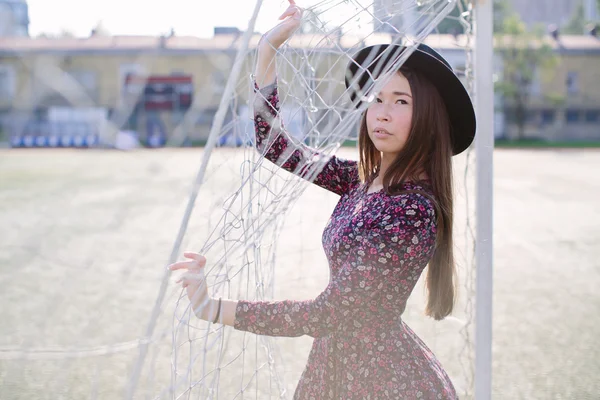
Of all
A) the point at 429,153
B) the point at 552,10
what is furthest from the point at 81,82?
the point at 552,10

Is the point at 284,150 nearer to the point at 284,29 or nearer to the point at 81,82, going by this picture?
the point at 284,29

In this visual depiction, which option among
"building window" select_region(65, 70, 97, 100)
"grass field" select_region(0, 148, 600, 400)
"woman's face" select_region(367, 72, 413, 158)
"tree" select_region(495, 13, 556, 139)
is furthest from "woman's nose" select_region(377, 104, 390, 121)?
"tree" select_region(495, 13, 556, 139)

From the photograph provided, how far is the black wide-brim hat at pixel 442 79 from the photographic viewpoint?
5.49 feet

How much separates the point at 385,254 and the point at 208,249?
0.46 m

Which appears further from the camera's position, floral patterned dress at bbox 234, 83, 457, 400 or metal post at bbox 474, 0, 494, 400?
metal post at bbox 474, 0, 494, 400

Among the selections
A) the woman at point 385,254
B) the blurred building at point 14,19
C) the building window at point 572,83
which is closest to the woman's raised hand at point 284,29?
the woman at point 385,254

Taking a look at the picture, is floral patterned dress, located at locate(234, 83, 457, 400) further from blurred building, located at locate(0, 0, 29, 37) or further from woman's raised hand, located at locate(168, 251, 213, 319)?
blurred building, located at locate(0, 0, 29, 37)

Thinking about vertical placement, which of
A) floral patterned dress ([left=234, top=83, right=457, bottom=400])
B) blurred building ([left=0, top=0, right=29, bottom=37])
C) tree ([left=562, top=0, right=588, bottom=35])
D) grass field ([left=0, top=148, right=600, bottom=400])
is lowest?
grass field ([left=0, top=148, right=600, bottom=400])

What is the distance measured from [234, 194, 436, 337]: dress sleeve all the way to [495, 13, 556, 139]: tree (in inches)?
1321

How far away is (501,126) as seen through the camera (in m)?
36.6

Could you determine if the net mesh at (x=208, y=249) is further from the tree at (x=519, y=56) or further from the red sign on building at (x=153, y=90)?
the tree at (x=519, y=56)

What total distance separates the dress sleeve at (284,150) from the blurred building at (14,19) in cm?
88

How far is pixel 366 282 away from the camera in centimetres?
155

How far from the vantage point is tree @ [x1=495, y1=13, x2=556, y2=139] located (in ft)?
109
